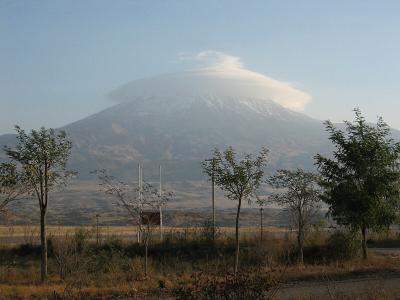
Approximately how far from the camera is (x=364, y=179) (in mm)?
23828

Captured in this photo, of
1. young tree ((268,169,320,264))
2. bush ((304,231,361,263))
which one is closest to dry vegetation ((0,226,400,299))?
bush ((304,231,361,263))

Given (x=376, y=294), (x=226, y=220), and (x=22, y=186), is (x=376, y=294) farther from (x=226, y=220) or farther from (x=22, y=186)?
(x=226, y=220)

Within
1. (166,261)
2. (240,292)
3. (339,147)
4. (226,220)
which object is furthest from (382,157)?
(226,220)

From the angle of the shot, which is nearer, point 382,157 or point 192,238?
point 382,157

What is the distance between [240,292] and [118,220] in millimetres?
72303

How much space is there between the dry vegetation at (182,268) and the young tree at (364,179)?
6.51 feet

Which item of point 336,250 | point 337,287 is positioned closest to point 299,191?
point 336,250

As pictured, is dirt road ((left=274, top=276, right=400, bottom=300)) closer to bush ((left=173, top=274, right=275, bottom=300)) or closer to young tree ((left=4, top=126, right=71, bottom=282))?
bush ((left=173, top=274, right=275, bottom=300))

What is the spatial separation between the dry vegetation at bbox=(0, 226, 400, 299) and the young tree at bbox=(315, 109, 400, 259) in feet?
6.51

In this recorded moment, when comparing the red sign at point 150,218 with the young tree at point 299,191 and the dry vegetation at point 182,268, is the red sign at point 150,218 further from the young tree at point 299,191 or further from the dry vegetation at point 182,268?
the young tree at point 299,191

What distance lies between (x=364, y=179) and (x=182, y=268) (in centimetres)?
852

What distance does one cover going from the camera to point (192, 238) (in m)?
29.3

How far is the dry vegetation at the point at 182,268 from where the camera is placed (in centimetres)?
1315

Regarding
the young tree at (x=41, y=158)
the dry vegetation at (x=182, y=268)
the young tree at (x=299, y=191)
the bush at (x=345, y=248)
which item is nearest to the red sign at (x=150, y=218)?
the dry vegetation at (x=182, y=268)
